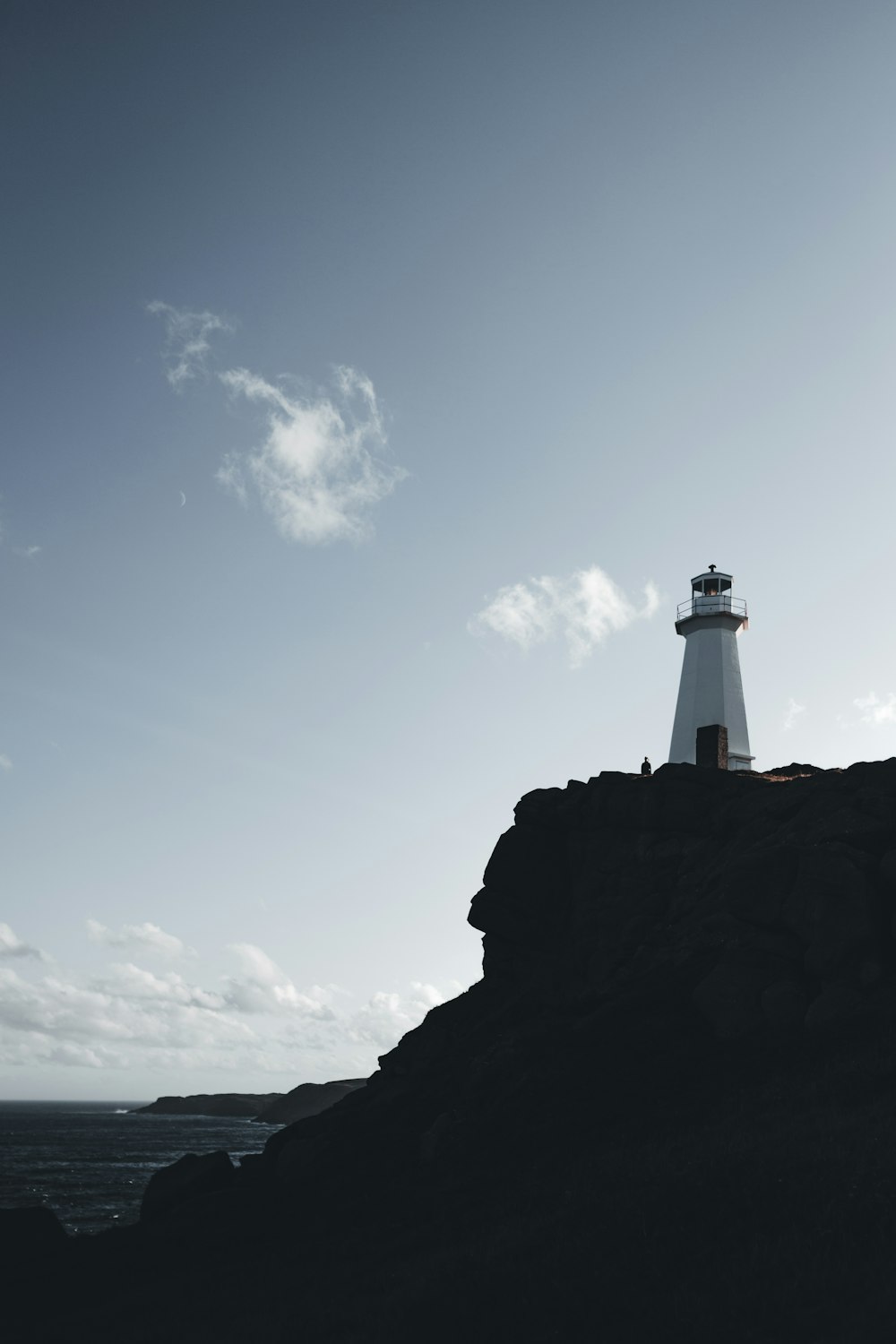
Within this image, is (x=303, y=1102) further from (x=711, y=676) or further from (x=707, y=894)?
(x=707, y=894)

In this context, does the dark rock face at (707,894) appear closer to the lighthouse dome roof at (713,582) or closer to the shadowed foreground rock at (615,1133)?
the shadowed foreground rock at (615,1133)

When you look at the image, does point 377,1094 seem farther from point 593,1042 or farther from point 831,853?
point 831,853

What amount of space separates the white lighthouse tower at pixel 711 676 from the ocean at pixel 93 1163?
38410 millimetres

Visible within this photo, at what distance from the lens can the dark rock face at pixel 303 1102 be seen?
494ft

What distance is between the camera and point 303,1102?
524 feet

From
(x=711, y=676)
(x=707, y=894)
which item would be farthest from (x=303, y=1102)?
(x=707, y=894)

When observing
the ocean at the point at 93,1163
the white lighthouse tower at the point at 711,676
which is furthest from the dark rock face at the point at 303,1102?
the white lighthouse tower at the point at 711,676

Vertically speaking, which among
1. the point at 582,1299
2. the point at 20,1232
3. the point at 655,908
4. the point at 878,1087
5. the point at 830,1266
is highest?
the point at 655,908

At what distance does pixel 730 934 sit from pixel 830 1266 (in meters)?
18.8

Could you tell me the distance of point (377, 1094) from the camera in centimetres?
3597

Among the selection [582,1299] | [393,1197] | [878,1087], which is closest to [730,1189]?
[582,1299]

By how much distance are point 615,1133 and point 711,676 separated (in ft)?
117

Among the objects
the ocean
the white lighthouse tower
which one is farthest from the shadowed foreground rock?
the ocean

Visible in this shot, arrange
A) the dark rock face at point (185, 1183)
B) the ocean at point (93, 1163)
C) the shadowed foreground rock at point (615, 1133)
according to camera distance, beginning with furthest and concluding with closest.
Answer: the ocean at point (93, 1163) → the dark rock face at point (185, 1183) → the shadowed foreground rock at point (615, 1133)
